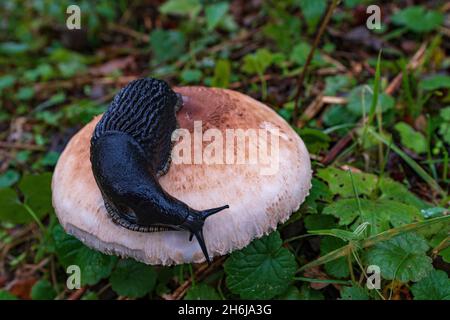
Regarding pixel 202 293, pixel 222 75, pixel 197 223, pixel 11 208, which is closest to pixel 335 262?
pixel 202 293

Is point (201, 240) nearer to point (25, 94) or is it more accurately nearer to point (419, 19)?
point (419, 19)

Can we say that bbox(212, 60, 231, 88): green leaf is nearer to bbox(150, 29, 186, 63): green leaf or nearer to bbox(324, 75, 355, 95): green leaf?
bbox(324, 75, 355, 95): green leaf

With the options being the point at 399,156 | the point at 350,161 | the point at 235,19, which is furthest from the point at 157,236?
the point at 235,19

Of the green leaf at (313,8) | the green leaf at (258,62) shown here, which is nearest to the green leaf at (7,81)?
the green leaf at (258,62)

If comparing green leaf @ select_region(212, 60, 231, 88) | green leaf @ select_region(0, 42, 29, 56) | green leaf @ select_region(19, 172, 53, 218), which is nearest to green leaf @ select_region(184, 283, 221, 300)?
green leaf @ select_region(19, 172, 53, 218)

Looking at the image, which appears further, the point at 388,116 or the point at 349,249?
the point at 388,116

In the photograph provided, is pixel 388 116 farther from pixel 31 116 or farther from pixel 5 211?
pixel 31 116
